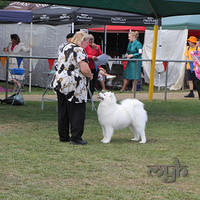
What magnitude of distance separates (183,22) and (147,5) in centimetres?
894

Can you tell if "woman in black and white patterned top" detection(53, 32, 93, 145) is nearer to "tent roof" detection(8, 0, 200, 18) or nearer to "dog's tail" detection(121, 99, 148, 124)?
"dog's tail" detection(121, 99, 148, 124)

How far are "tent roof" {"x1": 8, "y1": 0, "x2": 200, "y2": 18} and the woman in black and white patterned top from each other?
4.51 meters

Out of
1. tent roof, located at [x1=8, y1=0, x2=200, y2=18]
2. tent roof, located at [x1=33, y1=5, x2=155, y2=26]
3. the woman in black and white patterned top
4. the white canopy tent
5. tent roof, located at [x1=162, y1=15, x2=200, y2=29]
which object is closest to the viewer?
the woman in black and white patterned top

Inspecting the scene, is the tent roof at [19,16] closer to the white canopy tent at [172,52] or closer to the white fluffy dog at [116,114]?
the white canopy tent at [172,52]

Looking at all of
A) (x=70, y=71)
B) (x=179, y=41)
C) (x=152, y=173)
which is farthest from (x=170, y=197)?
(x=179, y=41)

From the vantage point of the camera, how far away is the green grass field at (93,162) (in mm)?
5441

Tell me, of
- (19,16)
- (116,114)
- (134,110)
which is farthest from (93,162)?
(19,16)

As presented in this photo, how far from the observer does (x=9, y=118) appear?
11.5 m

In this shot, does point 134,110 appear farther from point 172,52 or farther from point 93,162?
point 172,52

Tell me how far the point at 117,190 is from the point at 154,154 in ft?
7.22

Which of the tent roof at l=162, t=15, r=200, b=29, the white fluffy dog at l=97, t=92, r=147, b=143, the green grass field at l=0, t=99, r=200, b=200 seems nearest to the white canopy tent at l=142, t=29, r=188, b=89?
the tent roof at l=162, t=15, r=200, b=29

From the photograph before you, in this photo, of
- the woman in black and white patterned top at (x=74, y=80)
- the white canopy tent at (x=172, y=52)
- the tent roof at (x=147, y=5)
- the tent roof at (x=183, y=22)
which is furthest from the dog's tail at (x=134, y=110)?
the tent roof at (x=183, y=22)

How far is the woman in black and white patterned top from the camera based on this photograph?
8031 mm

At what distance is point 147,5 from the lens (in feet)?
42.3
